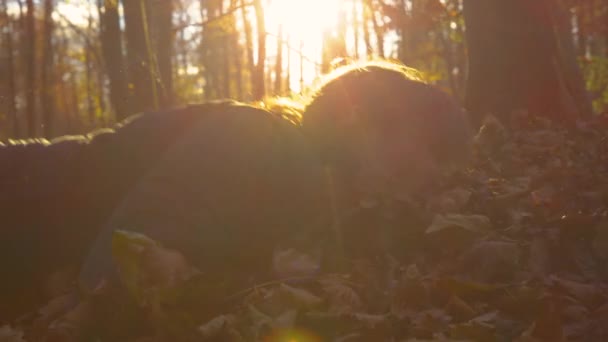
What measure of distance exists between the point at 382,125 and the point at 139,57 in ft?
18.6

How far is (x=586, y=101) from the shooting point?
5969 mm

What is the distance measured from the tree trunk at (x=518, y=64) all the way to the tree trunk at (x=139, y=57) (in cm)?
415

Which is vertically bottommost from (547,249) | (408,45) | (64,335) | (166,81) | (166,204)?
(64,335)

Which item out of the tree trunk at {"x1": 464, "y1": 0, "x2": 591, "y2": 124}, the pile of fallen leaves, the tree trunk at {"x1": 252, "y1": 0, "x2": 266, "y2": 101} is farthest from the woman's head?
the tree trunk at {"x1": 252, "y1": 0, "x2": 266, "y2": 101}

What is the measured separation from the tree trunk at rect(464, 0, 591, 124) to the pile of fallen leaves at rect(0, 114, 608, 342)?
2.18 m

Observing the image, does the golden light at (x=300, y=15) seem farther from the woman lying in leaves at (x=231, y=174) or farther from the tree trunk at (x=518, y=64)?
the woman lying in leaves at (x=231, y=174)

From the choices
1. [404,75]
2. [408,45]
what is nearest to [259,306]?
[404,75]

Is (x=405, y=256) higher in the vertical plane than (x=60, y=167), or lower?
lower

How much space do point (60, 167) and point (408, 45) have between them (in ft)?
86.0

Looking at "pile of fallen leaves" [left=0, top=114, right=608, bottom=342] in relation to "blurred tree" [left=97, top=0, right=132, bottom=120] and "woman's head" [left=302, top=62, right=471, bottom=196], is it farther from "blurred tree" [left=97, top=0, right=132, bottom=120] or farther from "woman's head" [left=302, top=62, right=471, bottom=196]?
"blurred tree" [left=97, top=0, right=132, bottom=120]

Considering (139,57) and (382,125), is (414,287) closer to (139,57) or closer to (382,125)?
Answer: (382,125)

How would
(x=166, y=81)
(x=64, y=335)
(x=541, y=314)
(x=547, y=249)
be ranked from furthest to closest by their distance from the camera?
(x=166, y=81) → (x=547, y=249) → (x=64, y=335) → (x=541, y=314)

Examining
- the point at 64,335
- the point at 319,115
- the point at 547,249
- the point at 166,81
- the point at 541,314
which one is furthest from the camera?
the point at 166,81

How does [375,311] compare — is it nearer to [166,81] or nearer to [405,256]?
[405,256]
